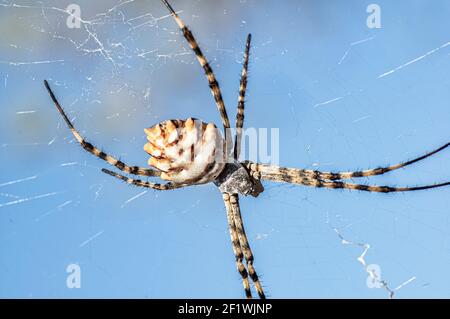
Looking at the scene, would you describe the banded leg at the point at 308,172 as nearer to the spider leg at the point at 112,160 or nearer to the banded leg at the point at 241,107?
the banded leg at the point at 241,107

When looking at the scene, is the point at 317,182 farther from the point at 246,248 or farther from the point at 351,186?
the point at 246,248

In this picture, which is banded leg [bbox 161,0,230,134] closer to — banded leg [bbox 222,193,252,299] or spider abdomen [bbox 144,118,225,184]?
spider abdomen [bbox 144,118,225,184]

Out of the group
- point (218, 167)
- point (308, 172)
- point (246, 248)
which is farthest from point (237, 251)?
point (218, 167)

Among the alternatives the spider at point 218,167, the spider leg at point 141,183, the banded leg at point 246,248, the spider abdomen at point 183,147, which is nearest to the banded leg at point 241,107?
the spider at point 218,167

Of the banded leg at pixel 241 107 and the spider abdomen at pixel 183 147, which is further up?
the banded leg at pixel 241 107

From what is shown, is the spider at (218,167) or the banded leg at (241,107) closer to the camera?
the spider at (218,167)

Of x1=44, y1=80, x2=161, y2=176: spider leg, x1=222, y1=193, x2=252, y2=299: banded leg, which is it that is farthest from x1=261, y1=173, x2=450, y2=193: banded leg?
x1=44, y1=80, x2=161, y2=176: spider leg

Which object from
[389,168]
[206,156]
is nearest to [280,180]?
[389,168]
